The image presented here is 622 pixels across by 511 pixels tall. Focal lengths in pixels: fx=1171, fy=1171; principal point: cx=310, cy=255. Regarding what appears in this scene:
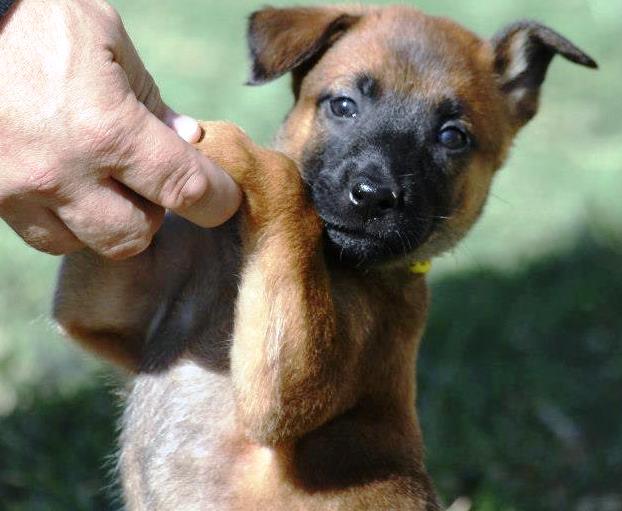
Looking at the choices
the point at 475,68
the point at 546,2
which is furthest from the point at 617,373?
the point at 546,2

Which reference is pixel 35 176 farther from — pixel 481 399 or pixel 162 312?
pixel 481 399

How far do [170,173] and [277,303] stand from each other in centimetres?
61

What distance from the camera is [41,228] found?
3.17m

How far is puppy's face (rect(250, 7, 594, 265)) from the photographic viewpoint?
3.84 m

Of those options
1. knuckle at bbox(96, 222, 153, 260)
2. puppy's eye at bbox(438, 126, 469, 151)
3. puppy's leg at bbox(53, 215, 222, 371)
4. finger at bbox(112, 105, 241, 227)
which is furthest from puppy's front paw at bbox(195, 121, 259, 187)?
puppy's eye at bbox(438, 126, 469, 151)

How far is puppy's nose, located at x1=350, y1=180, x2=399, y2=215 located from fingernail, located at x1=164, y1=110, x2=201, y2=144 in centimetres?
63

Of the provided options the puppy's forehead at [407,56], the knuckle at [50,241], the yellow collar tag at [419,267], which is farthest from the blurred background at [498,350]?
the knuckle at [50,241]

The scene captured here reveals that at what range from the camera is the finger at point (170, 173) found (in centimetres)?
Answer: 302

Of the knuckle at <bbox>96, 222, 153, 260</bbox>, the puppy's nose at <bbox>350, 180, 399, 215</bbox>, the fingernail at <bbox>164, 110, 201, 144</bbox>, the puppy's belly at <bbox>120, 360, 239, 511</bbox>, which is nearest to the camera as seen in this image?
the knuckle at <bbox>96, 222, 153, 260</bbox>

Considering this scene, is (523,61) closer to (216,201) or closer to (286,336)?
(286,336)

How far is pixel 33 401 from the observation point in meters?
5.64

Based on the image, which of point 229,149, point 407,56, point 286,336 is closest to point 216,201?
point 229,149

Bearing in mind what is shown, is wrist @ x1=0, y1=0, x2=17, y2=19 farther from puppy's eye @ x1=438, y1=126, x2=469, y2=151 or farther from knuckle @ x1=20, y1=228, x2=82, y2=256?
puppy's eye @ x1=438, y1=126, x2=469, y2=151

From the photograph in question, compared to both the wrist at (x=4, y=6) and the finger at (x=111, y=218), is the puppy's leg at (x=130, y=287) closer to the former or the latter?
the finger at (x=111, y=218)
